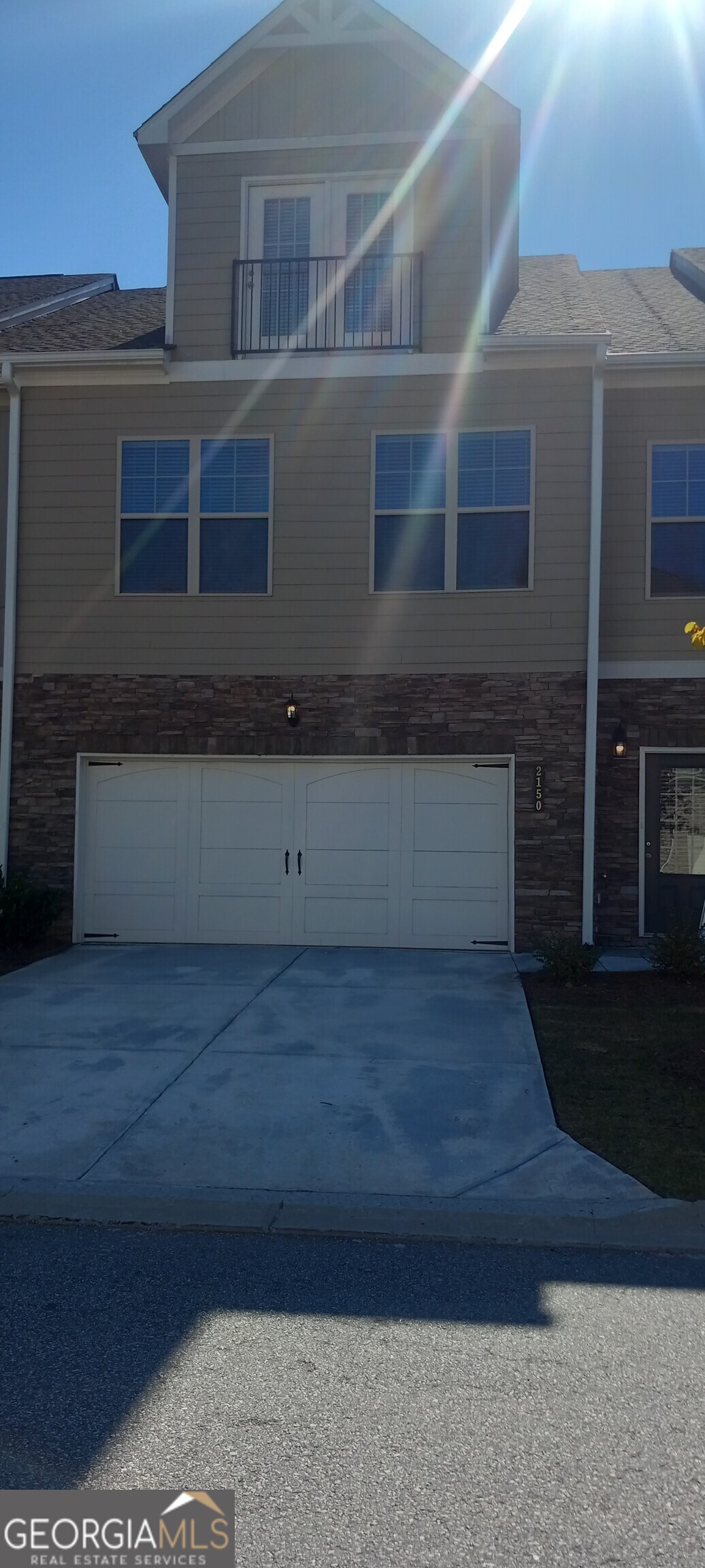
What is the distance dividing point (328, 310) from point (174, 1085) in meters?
8.19

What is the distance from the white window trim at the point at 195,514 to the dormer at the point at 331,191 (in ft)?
2.80

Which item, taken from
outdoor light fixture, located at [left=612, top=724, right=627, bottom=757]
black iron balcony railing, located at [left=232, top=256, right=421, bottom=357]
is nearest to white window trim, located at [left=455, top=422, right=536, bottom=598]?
black iron balcony railing, located at [left=232, top=256, right=421, bottom=357]

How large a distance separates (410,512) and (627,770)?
3.51 meters

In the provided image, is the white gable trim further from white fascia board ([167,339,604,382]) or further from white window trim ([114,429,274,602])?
white window trim ([114,429,274,602])

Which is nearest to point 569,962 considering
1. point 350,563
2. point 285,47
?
point 350,563

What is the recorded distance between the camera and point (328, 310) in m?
11.0

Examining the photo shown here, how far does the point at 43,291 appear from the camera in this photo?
1588 centimetres

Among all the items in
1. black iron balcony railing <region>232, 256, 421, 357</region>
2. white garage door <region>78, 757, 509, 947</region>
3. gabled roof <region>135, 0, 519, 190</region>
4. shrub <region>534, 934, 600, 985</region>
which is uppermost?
gabled roof <region>135, 0, 519, 190</region>

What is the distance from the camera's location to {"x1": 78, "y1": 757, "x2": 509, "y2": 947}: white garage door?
11023 mm

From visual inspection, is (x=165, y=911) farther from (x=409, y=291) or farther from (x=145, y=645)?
(x=409, y=291)

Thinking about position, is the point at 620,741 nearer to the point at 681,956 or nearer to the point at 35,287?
the point at 681,956

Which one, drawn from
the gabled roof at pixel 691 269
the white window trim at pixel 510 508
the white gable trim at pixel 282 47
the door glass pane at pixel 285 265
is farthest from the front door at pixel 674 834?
the white gable trim at pixel 282 47

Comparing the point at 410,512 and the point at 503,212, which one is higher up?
the point at 503,212

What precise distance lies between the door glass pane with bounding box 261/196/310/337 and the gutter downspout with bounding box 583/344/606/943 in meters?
3.21
